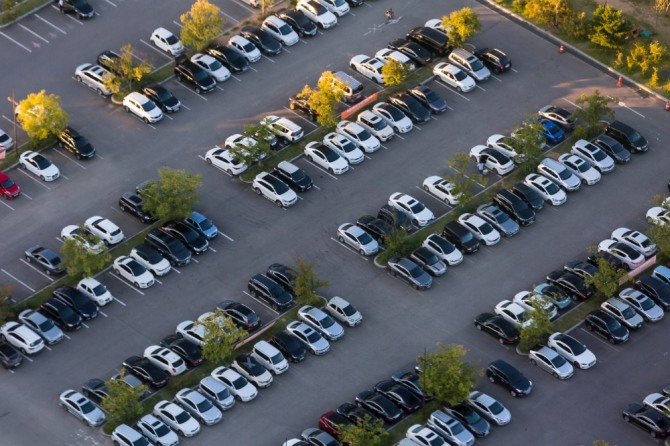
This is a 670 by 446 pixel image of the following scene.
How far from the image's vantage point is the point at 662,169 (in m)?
152

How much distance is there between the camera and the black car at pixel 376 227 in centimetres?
14275

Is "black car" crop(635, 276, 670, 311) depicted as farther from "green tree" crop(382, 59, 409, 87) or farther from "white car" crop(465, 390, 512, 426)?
"green tree" crop(382, 59, 409, 87)

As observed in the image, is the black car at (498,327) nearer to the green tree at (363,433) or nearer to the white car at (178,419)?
the green tree at (363,433)

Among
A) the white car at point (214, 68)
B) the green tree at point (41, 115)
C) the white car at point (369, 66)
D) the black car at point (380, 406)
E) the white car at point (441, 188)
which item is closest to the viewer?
the black car at point (380, 406)

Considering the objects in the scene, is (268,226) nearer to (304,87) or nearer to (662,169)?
(304,87)

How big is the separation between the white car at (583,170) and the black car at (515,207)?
6.20m

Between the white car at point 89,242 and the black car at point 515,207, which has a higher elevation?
the black car at point 515,207

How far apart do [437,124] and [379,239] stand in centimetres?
1660

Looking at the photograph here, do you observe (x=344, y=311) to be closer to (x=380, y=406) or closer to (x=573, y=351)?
(x=380, y=406)

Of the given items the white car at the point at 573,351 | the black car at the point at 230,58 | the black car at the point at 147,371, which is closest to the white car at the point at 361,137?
the black car at the point at 230,58

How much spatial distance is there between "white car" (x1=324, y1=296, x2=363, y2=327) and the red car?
28601mm

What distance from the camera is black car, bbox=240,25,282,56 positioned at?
6344 inches

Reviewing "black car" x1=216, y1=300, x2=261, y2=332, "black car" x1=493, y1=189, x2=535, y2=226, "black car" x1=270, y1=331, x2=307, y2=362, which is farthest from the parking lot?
"black car" x1=216, y1=300, x2=261, y2=332

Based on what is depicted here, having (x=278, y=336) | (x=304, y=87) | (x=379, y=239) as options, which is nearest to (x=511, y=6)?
(x=304, y=87)
